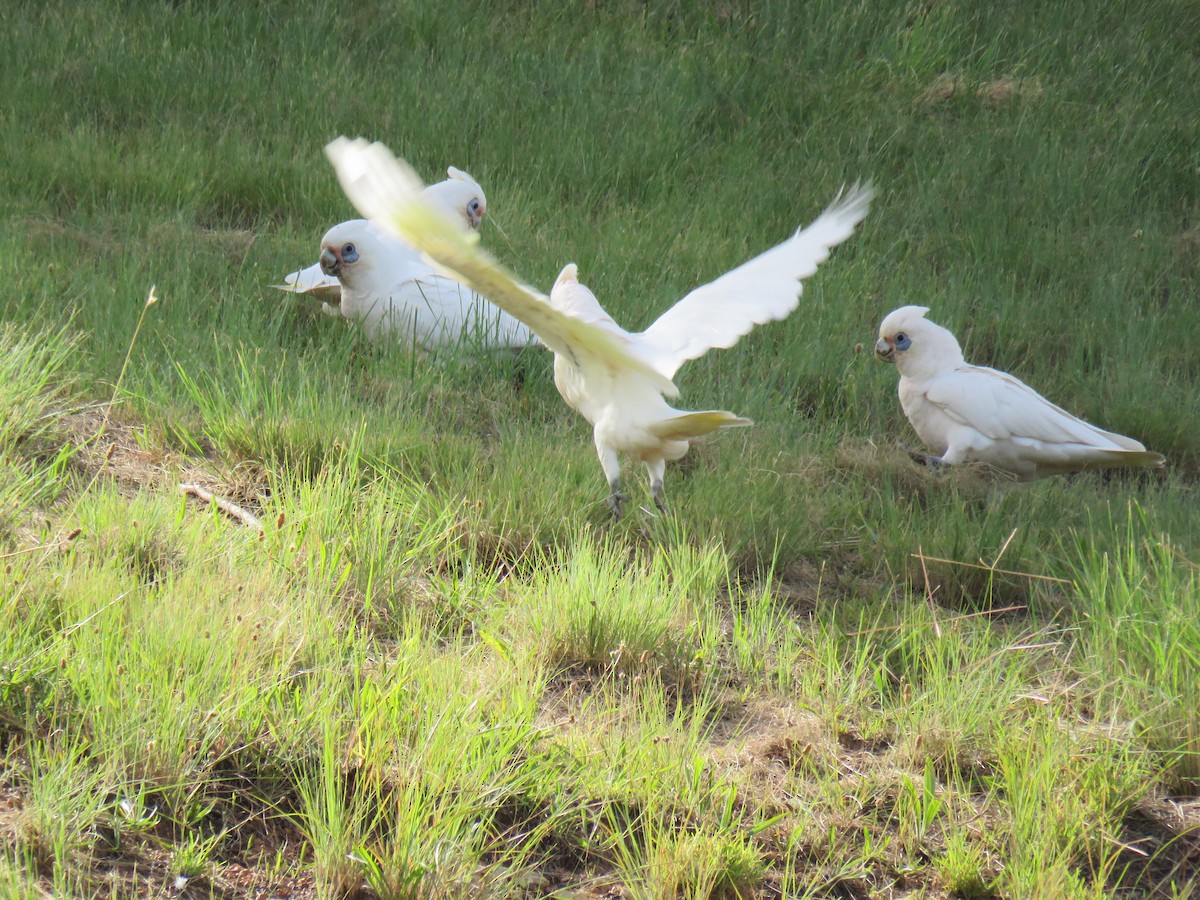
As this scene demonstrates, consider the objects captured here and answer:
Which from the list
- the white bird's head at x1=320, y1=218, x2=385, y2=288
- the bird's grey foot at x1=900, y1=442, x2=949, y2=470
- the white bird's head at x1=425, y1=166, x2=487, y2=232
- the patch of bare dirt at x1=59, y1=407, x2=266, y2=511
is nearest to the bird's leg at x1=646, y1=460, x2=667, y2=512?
the patch of bare dirt at x1=59, y1=407, x2=266, y2=511

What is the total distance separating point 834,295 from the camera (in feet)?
19.9

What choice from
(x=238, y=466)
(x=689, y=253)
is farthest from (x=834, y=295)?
(x=238, y=466)

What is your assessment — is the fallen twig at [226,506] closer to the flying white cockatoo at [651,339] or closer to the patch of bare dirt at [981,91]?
the flying white cockatoo at [651,339]

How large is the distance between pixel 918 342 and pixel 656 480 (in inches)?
67.3

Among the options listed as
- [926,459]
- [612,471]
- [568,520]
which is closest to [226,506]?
[568,520]

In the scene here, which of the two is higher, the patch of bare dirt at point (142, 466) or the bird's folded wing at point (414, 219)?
the bird's folded wing at point (414, 219)

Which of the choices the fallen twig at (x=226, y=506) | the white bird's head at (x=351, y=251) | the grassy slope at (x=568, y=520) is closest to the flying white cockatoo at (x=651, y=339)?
the grassy slope at (x=568, y=520)

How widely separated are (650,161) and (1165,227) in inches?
128

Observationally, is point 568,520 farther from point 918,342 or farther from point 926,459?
point 918,342

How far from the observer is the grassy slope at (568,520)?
239 centimetres

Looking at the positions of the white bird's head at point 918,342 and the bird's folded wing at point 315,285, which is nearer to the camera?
the white bird's head at point 918,342

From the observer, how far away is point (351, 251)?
5.26 m

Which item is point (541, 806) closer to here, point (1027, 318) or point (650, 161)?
point (1027, 318)

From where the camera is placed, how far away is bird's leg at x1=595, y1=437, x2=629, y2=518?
3754 mm
